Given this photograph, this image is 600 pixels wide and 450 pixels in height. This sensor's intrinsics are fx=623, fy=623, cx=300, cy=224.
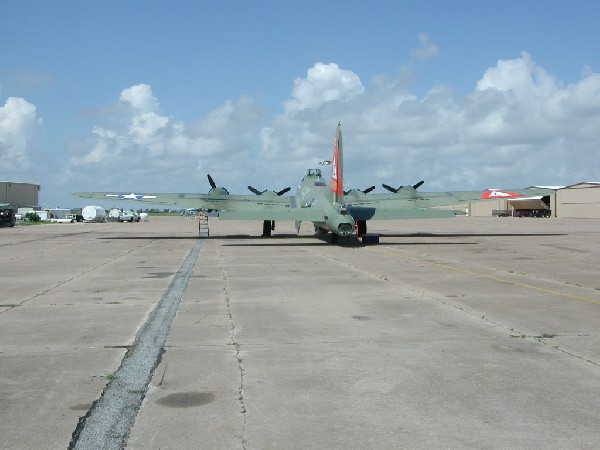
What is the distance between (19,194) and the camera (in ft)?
518

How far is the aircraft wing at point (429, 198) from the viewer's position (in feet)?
150

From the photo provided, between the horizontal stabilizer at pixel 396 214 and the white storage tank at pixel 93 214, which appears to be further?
the white storage tank at pixel 93 214

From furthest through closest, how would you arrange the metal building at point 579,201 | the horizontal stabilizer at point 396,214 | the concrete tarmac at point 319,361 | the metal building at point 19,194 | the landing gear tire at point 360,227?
the metal building at point 19,194 → the metal building at point 579,201 → the landing gear tire at point 360,227 → the horizontal stabilizer at point 396,214 → the concrete tarmac at point 319,361

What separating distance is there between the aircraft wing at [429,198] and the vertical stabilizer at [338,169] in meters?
11.1

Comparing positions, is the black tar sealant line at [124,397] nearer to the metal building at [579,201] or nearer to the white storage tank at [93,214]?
the white storage tank at [93,214]

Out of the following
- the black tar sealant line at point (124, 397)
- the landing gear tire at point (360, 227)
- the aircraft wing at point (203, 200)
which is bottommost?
the black tar sealant line at point (124, 397)

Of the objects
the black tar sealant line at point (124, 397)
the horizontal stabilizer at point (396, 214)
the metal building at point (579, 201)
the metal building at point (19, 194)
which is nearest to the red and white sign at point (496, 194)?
the horizontal stabilizer at point (396, 214)

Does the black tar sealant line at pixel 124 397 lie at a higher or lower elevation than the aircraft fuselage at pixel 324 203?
lower

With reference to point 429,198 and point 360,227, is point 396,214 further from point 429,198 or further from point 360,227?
point 429,198

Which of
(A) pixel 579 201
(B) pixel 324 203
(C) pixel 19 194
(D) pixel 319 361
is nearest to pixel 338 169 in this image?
(B) pixel 324 203

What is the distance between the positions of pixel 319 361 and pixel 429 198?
3956cm

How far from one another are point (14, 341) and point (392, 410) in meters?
6.71

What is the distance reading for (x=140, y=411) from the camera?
6648 mm

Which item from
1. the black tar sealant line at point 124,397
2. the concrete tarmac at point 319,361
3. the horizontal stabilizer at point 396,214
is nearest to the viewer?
the black tar sealant line at point 124,397
